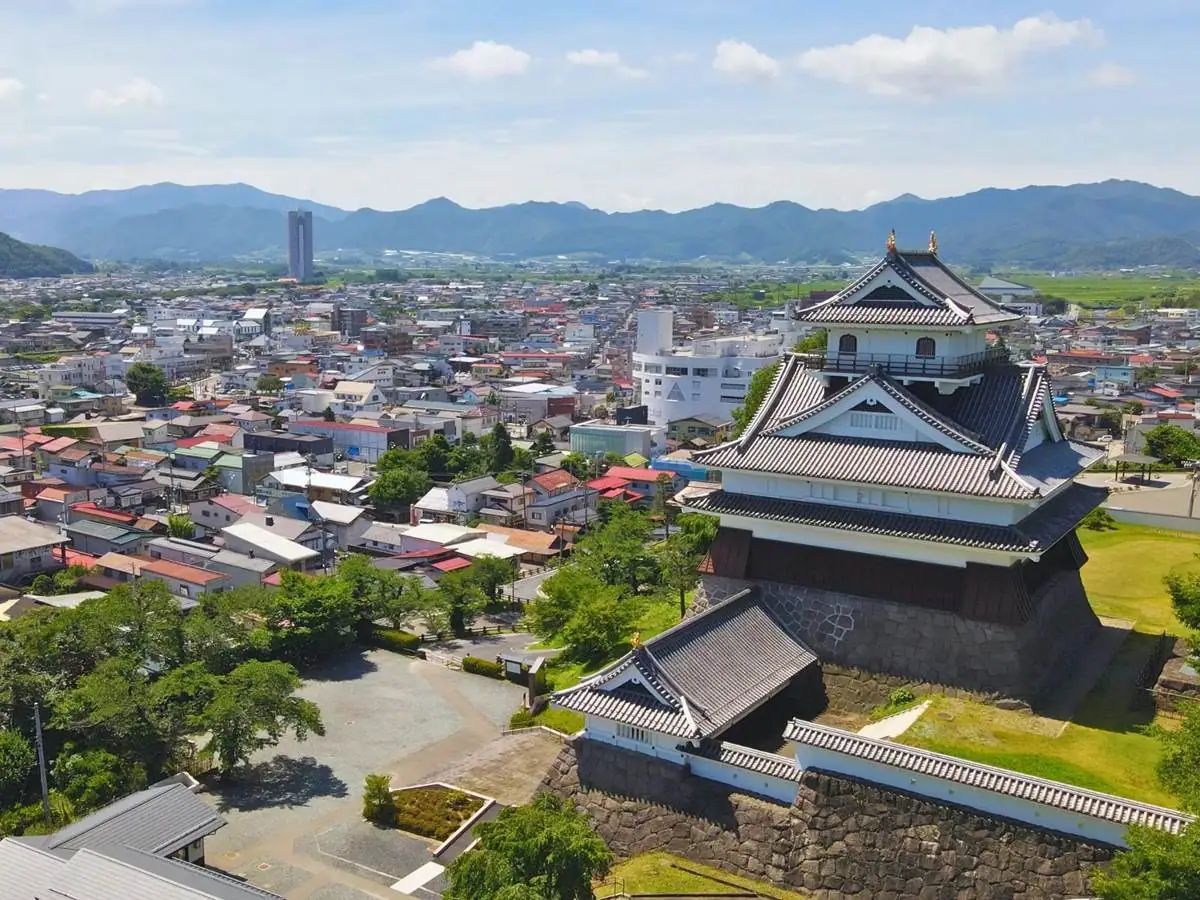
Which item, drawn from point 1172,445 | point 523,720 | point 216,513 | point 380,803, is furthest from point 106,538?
point 1172,445

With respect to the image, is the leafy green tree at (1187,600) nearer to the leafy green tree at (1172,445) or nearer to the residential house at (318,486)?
the leafy green tree at (1172,445)

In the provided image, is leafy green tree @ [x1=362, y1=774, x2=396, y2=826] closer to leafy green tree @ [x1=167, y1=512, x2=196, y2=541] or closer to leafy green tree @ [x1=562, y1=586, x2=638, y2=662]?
leafy green tree @ [x1=562, y1=586, x2=638, y2=662]

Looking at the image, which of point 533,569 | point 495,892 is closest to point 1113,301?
point 533,569

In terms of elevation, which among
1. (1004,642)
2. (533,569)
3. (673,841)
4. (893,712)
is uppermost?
(1004,642)

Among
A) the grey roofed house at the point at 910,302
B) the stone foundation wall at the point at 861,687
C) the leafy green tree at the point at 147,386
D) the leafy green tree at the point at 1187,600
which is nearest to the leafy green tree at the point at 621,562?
the stone foundation wall at the point at 861,687

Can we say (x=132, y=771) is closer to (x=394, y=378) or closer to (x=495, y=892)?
(x=495, y=892)

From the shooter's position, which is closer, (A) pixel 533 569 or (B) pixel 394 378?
(A) pixel 533 569

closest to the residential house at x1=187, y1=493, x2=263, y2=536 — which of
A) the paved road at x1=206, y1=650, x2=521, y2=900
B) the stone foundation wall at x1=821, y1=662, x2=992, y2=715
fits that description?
the paved road at x1=206, y1=650, x2=521, y2=900
